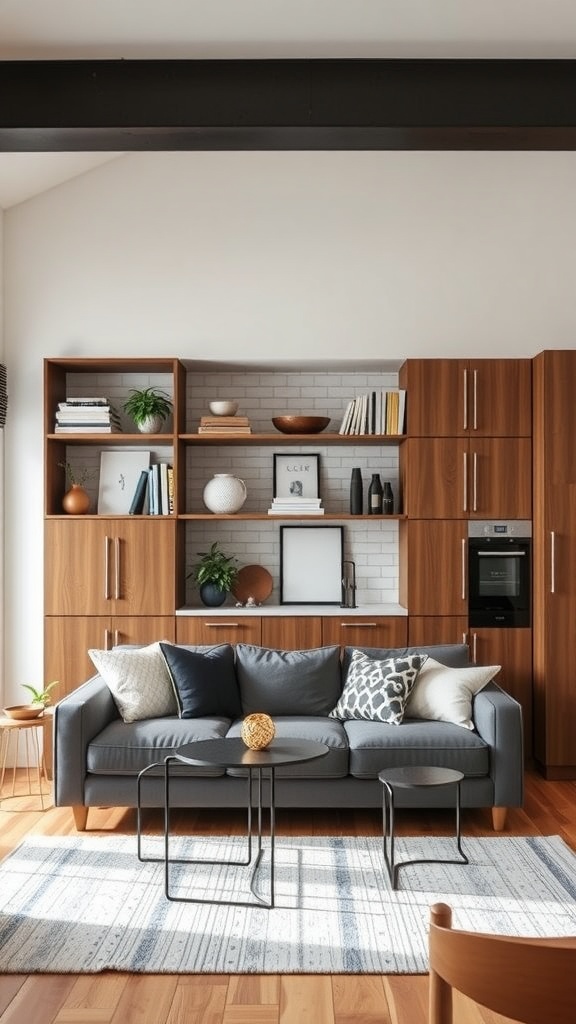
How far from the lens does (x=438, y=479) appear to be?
581 centimetres

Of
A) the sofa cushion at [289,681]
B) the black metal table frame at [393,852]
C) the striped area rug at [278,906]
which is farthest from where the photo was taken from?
the sofa cushion at [289,681]

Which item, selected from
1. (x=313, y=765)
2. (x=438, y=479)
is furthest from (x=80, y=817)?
(x=438, y=479)

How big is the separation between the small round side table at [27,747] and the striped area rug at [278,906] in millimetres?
787

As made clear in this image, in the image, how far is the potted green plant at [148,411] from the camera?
19.4 feet

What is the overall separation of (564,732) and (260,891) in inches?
94.9

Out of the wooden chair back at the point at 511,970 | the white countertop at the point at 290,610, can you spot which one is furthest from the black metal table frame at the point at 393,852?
the wooden chair back at the point at 511,970

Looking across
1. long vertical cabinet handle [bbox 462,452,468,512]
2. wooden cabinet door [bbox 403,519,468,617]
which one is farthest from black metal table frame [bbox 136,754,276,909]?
long vertical cabinet handle [bbox 462,452,468,512]

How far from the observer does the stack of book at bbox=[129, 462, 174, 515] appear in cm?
592

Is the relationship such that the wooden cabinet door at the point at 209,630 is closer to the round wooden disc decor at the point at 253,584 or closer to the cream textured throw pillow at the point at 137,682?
the round wooden disc decor at the point at 253,584

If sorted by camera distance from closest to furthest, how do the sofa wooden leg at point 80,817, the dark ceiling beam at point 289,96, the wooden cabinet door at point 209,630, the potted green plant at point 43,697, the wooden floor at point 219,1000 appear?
the wooden floor at point 219,1000
the dark ceiling beam at point 289,96
the sofa wooden leg at point 80,817
the potted green plant at point 43,697
the wooden cabinet door at point 209,630

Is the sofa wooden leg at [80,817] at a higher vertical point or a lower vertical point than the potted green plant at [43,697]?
lower

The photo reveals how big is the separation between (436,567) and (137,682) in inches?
75.1

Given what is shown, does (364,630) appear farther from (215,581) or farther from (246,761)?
(246,761)

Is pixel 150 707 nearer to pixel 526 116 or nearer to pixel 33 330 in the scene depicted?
pixel 33 330
